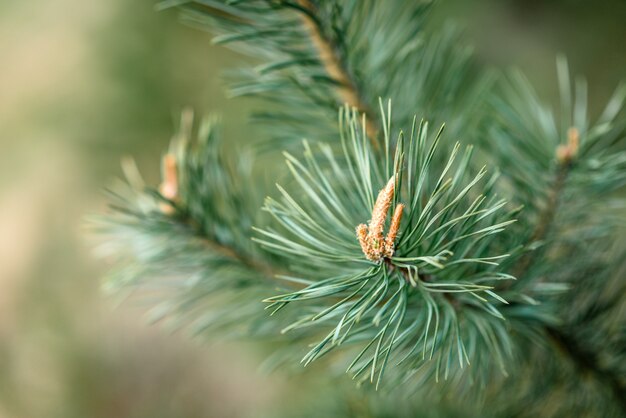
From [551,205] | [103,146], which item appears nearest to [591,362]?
[551,205]

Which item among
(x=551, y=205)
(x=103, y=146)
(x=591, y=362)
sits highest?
(x=103, y=146)

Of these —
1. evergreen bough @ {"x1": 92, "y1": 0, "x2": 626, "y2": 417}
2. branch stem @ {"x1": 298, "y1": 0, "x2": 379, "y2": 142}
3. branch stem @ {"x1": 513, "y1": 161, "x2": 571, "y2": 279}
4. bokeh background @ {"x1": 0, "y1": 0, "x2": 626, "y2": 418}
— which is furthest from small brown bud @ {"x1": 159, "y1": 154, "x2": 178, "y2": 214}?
bokeh background @ {"x1": 0, "y1": 0, "x2": 626, "y2": 418}

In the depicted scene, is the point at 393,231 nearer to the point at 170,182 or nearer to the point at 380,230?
the point at 380,230

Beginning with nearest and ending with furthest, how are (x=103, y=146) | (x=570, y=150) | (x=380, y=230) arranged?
(x=380, y=230)
(x=570, y=150)
(x=103, y=146)

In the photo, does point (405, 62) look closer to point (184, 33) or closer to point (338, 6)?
point (338, 6)

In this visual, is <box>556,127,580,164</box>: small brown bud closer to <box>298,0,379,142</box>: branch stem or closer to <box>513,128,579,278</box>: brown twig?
<box>513,128,579,278</box>: brown twig

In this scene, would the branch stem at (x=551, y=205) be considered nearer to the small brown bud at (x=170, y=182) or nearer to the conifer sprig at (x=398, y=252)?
the conifer sprig at (x=398, y=252)

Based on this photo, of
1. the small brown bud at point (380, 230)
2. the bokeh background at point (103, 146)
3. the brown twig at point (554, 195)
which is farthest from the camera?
the bokeh background at point (103, 146)

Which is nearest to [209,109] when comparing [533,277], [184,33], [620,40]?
[184,33]

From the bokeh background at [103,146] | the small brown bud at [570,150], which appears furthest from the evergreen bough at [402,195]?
the bokeh background at [103,146]
